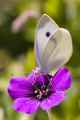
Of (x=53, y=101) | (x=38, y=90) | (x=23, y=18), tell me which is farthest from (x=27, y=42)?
(x=53, y=101)

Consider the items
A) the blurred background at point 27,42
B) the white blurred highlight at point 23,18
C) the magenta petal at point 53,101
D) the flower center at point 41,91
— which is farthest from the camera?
the white blurred highlight at point 23,18

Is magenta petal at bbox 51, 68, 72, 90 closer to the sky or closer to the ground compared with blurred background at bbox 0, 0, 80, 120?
closer to the sky

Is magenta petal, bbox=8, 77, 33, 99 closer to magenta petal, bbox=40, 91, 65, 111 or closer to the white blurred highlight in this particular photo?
magenta petal, bbox=40, 91, 65, 111

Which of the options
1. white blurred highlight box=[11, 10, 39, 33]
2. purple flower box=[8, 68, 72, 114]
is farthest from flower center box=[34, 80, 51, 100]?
white blurred highlight box=[11, 10, 39, 33]

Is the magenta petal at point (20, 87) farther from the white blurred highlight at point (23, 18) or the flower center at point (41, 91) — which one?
the white blurred highlight at point (23, 18)

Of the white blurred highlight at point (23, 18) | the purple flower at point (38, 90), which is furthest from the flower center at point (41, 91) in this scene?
the white blurred highlight at point (23, 18)

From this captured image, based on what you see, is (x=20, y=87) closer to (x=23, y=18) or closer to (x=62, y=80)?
(x=62, y=80)
